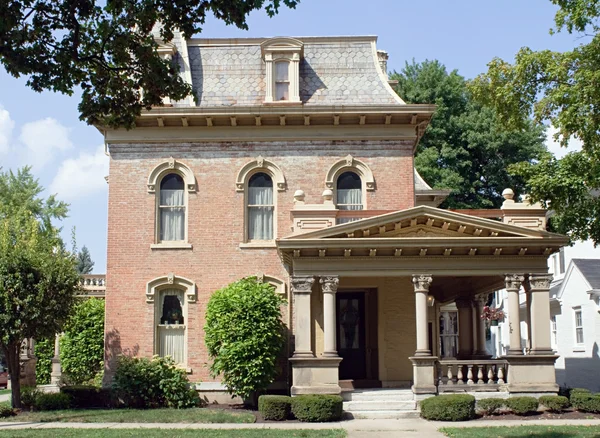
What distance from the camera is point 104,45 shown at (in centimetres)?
1408

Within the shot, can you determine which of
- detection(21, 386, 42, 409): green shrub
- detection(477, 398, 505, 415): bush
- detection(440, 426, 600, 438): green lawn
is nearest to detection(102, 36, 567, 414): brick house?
detection(21, 386, 42, 409): green shrub

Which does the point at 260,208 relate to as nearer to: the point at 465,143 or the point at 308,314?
the point at 308,314

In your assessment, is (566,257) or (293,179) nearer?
(293,179)

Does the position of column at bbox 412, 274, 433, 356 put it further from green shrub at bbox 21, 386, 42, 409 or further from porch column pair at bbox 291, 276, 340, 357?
green shrub at bbox 21, 386, 42, 409

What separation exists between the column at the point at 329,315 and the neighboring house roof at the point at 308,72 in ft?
21.2

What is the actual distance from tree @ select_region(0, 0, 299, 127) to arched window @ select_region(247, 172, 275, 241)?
34.1 feet

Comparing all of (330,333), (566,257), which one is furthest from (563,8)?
(566,257)

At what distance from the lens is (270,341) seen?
22141 mm

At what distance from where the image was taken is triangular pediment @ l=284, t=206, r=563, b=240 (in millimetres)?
21484

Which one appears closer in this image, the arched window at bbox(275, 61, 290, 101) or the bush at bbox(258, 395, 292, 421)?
the bush at bbox(258, 395, 292, 421)

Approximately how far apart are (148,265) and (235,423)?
7.04m

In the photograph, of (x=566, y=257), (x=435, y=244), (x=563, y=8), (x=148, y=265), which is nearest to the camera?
(x=563, y=8)

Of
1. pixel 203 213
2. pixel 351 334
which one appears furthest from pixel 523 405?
pixel 203 213

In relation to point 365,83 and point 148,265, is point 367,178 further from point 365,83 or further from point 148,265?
point 148,265
